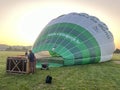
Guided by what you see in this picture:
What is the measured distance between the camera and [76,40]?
22.4 metres

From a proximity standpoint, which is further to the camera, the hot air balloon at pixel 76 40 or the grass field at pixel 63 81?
the hot air balloon at pixel 76 40

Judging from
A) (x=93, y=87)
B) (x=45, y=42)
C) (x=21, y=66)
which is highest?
(x=45, y=42)

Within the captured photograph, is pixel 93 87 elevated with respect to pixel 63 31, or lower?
lower

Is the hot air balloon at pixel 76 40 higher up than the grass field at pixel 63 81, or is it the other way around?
the hot air balloon at pixel 76 40

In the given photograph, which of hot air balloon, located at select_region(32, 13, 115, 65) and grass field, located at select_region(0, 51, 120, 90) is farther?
hot air balloon, located at select_region(32, 13, 115, 65)

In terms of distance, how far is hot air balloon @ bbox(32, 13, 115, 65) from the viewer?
72.3ft

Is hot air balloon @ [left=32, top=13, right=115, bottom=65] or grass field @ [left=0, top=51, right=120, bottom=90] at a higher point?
hot air balloon @ [left=32, top=13, right=115, bottom=65]

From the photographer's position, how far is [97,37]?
Result: 23422 millimetres

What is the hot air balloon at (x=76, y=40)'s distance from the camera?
72.3ft

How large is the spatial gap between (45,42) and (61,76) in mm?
6442

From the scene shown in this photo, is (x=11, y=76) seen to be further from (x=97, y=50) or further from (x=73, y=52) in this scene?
(x=97, y=50)

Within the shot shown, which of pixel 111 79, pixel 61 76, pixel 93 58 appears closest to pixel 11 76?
pixel 61 76

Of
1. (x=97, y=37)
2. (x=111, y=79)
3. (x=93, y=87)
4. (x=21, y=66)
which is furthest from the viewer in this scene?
(x=97, y=37)

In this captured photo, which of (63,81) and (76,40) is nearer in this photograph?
(63,81)
